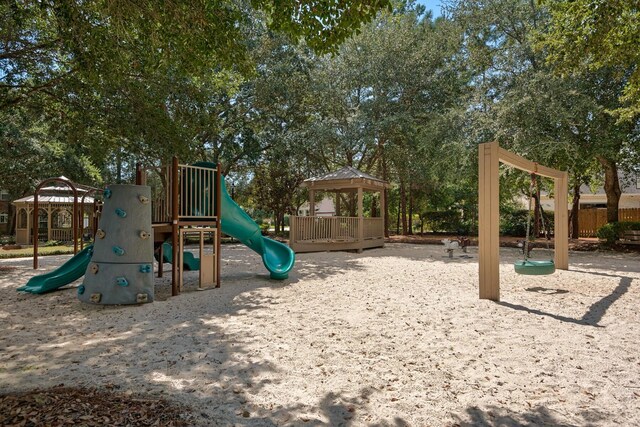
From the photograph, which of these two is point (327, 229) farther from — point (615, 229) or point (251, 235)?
point (615, 229)

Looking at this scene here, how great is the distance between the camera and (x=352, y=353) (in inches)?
180

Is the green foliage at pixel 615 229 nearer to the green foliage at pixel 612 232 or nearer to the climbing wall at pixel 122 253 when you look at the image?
the green foliage at pixel 612 232

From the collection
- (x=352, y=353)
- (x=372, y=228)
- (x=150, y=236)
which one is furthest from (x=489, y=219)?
(x=372, y=228)

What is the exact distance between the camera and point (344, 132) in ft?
72.8

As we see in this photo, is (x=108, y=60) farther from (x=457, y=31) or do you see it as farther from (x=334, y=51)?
(x=457, y=31)

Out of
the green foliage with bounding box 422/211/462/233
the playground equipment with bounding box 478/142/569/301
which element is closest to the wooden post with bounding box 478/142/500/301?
the playground equipment with bounding box 478/142/569/301

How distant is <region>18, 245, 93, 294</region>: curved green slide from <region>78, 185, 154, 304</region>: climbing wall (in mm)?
1348

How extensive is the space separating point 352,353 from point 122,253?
4.56m

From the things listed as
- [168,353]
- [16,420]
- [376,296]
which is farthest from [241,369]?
[376,296]

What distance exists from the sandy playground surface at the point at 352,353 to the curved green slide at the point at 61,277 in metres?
0.24

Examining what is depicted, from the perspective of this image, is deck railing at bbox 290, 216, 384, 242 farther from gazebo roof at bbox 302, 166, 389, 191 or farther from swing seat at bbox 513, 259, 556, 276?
swing seat at bbox 513, 259, 556, 276

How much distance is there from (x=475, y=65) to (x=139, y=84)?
1418 cm

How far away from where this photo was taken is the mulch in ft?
9.16

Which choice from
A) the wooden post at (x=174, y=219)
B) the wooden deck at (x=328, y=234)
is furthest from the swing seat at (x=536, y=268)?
the wooden deck at (x=328, y=234)
